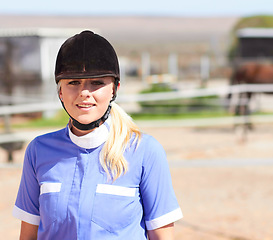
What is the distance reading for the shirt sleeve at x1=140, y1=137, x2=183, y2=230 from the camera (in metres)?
1.38

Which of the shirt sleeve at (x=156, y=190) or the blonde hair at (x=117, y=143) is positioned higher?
the blonde hair at (x=117, y=143)

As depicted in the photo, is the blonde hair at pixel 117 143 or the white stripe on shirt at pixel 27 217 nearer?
the blonde hair at pixel 117 143

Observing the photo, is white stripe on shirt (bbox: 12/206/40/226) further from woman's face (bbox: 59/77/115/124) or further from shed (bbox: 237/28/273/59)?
shed (bbox: 237/28/273/59)

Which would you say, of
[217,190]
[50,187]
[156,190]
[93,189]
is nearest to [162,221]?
[156,190]

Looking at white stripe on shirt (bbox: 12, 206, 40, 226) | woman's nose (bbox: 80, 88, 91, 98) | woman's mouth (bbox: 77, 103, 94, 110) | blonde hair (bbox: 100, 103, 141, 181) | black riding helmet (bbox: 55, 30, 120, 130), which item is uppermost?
black riding helmet (bbox: 55, 30, 120, 130)

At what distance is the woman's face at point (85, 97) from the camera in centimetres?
135

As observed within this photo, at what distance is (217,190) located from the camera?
5.23m

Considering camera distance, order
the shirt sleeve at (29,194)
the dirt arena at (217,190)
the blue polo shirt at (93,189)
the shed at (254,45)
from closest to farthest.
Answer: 1. the blue polo shirt at (93,189)
2. the shirt sleeve at (29,194)
3. the dirt arena at (217,190)
4. the shed at (254,45)

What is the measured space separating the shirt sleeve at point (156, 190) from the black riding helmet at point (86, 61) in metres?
0.19

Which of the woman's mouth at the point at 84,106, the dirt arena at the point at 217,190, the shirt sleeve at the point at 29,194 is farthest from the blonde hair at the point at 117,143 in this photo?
the dirt arena at the point at 217,190

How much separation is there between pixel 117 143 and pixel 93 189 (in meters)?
0.15

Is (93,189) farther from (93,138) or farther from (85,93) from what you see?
(85,93)

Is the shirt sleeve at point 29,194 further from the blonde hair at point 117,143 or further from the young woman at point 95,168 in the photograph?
the blonde hair at point 117,143

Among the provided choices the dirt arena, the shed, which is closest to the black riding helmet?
the dirt arena
